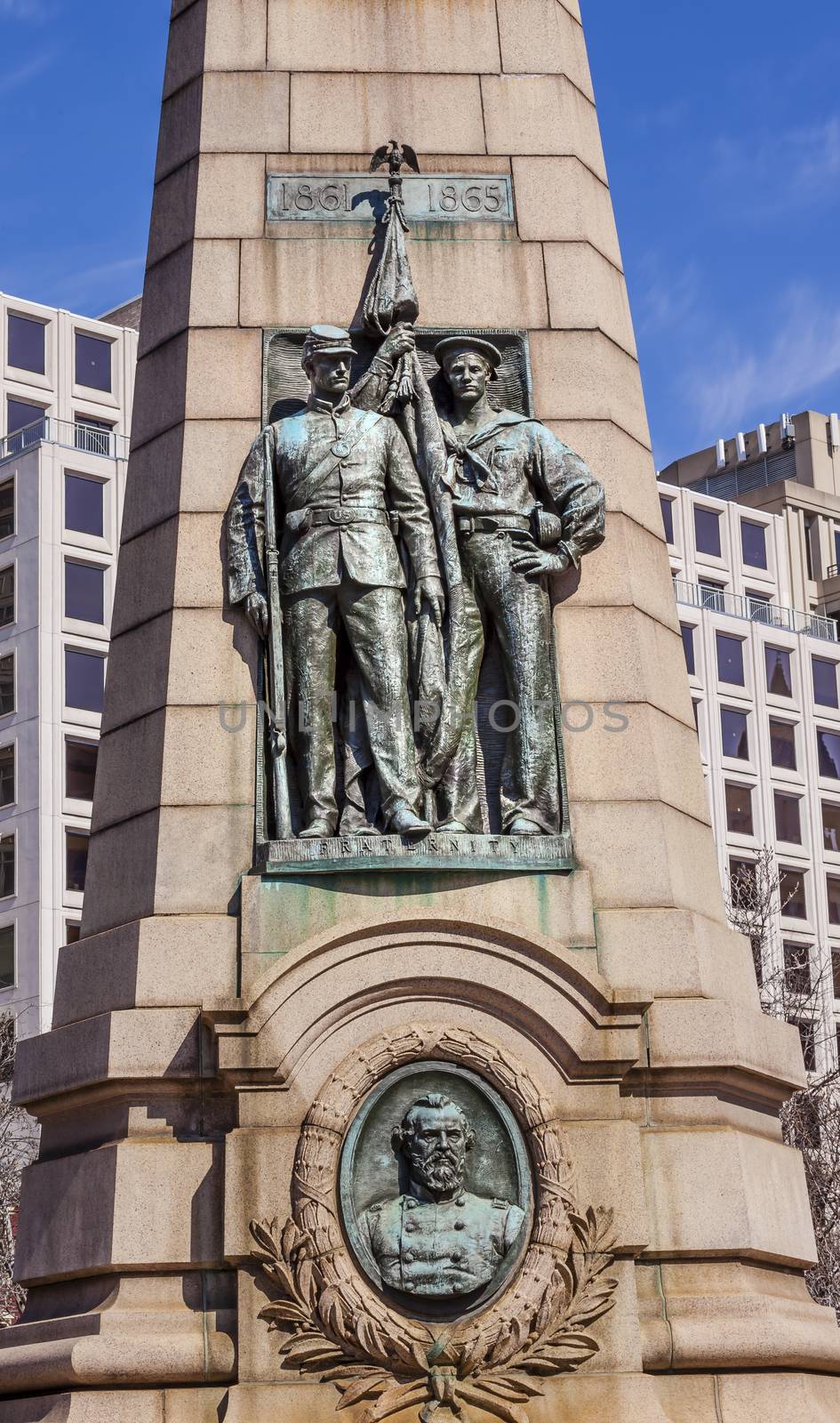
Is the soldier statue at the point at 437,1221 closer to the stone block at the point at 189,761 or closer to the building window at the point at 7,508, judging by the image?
the stone block at the point at 189,761

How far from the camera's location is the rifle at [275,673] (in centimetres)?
1339

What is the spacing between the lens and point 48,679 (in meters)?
55.6

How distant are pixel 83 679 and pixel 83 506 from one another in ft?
15.0

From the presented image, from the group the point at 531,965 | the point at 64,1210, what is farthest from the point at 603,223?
the point at 64,1210

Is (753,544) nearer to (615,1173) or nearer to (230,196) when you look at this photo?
(230,196)

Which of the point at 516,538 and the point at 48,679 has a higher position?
the point at 48,679

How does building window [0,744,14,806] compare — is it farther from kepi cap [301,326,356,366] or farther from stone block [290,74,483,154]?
kepi cap [301,326,356,366]

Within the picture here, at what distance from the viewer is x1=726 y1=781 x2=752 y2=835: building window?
71.1 meters

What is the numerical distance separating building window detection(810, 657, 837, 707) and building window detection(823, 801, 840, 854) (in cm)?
360

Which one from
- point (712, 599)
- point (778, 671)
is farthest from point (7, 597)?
point (712, 599)

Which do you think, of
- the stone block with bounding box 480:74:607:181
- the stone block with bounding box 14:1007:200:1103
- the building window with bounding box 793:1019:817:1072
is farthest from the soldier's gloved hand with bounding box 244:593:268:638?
the building window with bounding box 793:1019:817:1072

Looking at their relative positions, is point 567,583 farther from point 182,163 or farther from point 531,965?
point 182,163

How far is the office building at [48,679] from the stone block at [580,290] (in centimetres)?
3735

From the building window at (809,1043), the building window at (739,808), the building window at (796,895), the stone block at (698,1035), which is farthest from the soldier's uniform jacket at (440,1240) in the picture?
the building window at (739,808)
